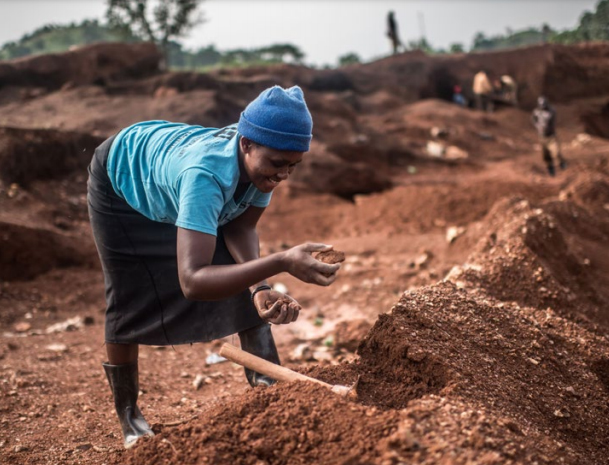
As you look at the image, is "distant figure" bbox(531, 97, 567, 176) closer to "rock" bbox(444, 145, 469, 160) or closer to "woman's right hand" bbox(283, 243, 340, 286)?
"rock" bbox(444, 145, 469, 160)

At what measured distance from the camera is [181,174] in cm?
199

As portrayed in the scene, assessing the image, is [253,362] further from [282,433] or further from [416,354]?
[416,354]

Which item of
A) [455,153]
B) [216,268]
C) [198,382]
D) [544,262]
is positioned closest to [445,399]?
[216,268]

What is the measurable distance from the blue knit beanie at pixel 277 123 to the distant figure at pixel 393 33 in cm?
2073

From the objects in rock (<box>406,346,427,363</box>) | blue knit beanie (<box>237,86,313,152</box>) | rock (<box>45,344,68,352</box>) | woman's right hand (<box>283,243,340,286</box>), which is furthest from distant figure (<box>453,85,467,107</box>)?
woman's right hand (<box>283,243,340,286</box>)

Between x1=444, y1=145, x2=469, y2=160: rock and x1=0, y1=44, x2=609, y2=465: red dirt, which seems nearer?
A: x1=0, y1=44, x2=609, y2=465: red dirt

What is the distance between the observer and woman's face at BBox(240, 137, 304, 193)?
203 centimetres

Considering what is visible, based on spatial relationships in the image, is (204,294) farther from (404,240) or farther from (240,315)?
(404,240)

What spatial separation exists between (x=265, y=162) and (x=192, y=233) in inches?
13.9

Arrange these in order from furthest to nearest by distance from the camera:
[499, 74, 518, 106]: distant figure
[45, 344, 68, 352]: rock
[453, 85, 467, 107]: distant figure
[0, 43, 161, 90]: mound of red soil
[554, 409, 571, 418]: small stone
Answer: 1. [453, 85, 467, 107]: distant figure
2. [499, 74, 518, 106]: distant figure
3. [0, 43, 161, 90]: mound of red soil
4. [45, 344, 68, 352]: rock
5. [554, 409, 571, 418]: small stone

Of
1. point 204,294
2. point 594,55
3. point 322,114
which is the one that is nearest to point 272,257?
point 204,294

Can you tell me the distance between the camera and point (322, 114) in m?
14.9

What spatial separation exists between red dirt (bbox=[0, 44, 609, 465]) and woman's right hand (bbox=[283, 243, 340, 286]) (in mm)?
404

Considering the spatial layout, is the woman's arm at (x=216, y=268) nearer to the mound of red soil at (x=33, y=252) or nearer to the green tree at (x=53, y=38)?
the mound of red soil at (x=33, y=252)
